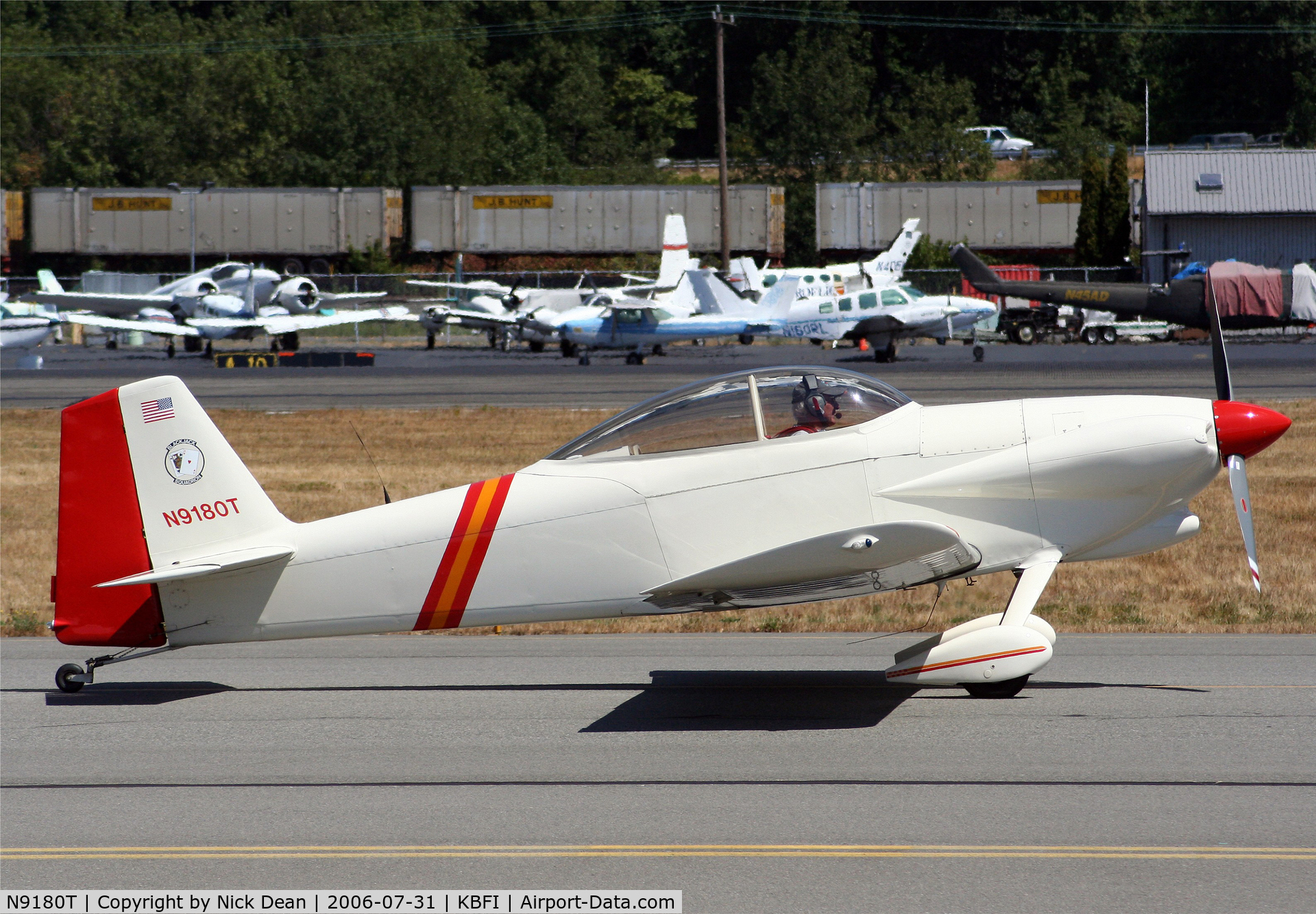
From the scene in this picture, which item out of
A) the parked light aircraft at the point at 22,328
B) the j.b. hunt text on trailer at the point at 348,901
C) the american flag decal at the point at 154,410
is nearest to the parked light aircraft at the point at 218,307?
the parked light aircraft at the point at 22,328

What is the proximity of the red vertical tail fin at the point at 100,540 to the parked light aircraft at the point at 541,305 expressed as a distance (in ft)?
102

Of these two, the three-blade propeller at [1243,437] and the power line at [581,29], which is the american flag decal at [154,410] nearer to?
the three-blade propeller at [1243,437]

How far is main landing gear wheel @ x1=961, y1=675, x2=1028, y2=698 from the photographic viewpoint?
771 cm

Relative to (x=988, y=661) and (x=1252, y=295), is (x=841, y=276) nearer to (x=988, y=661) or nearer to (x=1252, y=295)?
(x=1252, y=295)

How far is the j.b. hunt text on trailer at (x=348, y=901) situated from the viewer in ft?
16.1

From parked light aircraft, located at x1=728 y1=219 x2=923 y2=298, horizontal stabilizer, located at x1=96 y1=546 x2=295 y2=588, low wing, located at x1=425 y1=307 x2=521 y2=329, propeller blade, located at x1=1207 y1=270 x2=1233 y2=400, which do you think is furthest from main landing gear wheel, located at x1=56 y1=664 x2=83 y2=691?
low wing, located at x1=425 y1=307 x2=521 y2=329

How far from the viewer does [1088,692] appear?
7816 millimetres

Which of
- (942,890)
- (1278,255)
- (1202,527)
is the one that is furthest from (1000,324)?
(942,890)

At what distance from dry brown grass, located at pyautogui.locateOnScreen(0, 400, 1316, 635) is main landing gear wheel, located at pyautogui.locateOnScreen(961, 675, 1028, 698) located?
7.06 ft

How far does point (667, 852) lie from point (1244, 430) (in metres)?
4.36

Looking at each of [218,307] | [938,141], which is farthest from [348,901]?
[938,141]

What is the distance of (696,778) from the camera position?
20.9ft

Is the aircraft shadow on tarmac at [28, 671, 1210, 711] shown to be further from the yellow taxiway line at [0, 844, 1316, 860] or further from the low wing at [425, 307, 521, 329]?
the low wing at [425, 307, 521, 329]

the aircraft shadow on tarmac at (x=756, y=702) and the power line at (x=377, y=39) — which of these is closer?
the aircraft shadow on tarmac at (x=756, y=702)
